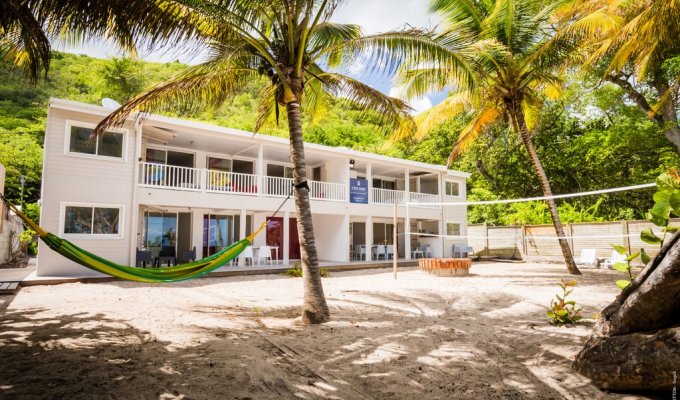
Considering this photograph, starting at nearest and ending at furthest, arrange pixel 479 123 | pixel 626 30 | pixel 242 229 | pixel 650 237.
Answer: pixel 650 237 → pixel 626 30 → pixel 242 229 → pixel 479 123

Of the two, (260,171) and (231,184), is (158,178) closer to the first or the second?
(231,184)

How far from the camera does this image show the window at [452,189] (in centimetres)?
2144

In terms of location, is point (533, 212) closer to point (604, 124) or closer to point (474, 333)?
point (604, 124)

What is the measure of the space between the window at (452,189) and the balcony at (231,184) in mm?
3763

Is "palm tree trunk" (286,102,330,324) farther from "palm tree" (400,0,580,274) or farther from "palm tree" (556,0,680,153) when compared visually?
"palm tree" (556,0,680,153)

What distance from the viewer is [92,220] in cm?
1134

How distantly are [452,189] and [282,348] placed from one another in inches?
732

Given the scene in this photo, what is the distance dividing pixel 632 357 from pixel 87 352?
512 centimetres

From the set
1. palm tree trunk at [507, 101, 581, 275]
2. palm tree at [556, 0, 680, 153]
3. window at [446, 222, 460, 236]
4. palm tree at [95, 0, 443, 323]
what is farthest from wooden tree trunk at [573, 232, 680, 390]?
window at [446, 222, 460, 236]

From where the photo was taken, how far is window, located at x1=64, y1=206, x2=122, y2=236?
436 inches

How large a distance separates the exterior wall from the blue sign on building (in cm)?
815

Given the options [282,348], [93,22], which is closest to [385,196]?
[282,348]

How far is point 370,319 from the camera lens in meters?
6.18

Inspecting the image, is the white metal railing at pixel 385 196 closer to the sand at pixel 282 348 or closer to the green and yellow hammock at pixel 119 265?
the sand at pixel 282 348
